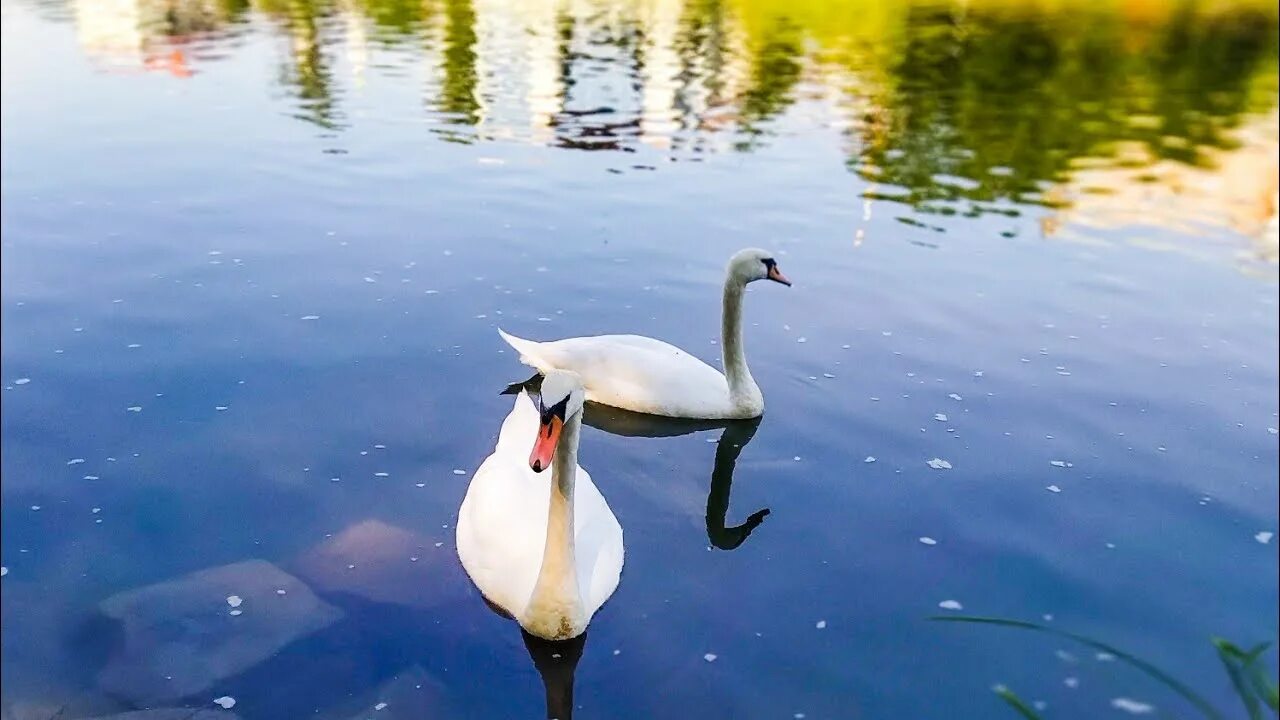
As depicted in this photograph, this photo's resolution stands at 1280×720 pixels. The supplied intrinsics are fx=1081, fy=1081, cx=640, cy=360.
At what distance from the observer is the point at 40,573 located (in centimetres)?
712

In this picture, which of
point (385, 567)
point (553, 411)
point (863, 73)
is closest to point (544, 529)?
point (553, 411)

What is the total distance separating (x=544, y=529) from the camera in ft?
22.7

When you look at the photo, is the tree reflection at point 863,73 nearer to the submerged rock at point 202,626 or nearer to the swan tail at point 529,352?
the swan tail at point 529,352

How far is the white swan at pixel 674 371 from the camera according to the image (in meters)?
9.67

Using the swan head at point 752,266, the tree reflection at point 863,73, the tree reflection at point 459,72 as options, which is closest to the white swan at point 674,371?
the swan head at point 752,266

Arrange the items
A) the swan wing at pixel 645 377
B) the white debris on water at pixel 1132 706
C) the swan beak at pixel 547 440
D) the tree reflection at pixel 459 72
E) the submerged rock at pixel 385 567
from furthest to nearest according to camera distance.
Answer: the tree reflection at pixel 459 72 → the swan wing at pixel 645 377 → the submerged rock at pixel 385 567 → the swan beak at pixel 547 440 → the white debris on water at pixel 1132 706

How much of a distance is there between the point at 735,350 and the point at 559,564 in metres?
3.91

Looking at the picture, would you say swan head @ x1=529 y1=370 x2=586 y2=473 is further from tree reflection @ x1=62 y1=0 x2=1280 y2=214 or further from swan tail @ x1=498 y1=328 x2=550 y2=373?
tree reflection @ x1=62 y1=0 x2=1280 y2=214

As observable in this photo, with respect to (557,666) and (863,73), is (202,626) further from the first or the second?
(863,73)

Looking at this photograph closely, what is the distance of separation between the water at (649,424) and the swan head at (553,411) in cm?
130

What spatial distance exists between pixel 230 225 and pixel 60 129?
832 centimetres

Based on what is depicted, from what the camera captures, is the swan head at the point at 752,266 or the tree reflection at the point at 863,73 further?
the tree reflection at the point at 863,73

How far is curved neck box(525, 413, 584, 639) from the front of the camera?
6.36 metres

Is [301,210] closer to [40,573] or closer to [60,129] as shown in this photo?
[60,129]
